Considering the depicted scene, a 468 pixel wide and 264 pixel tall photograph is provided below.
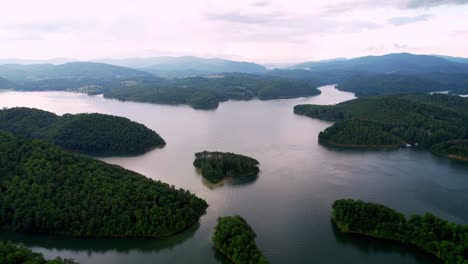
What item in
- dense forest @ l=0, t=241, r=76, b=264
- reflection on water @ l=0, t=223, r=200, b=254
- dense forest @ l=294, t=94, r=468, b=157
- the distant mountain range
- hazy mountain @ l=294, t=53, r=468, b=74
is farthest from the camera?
hazy mountain @ l=294, t=53, r=468, b=74

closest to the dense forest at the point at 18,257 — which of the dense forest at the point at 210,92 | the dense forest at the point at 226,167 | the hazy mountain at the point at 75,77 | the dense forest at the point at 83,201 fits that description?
the dense forest at the point at 83,201

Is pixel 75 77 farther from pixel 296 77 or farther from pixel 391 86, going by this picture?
pixel 391 86

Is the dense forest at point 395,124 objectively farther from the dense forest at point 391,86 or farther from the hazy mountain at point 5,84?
the hazy mountain at point 5,84

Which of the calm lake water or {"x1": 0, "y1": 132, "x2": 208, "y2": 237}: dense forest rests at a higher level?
{"x1": 0, "y1": 132, "x2": 208, "y2": 237}: dense forest

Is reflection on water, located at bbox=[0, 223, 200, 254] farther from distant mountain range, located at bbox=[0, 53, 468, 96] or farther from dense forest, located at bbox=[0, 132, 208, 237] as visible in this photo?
distant mountain range, located at bbox=[0, 53, 468, 96]

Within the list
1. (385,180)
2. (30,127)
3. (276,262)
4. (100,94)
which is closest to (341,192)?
(385,180)

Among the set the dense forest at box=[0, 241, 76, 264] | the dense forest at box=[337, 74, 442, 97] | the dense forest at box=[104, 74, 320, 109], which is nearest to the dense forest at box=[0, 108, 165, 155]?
the dense forest at box=[0, 241, 76, 264]

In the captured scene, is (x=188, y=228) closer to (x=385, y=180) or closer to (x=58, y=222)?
(x=58, y=222)
